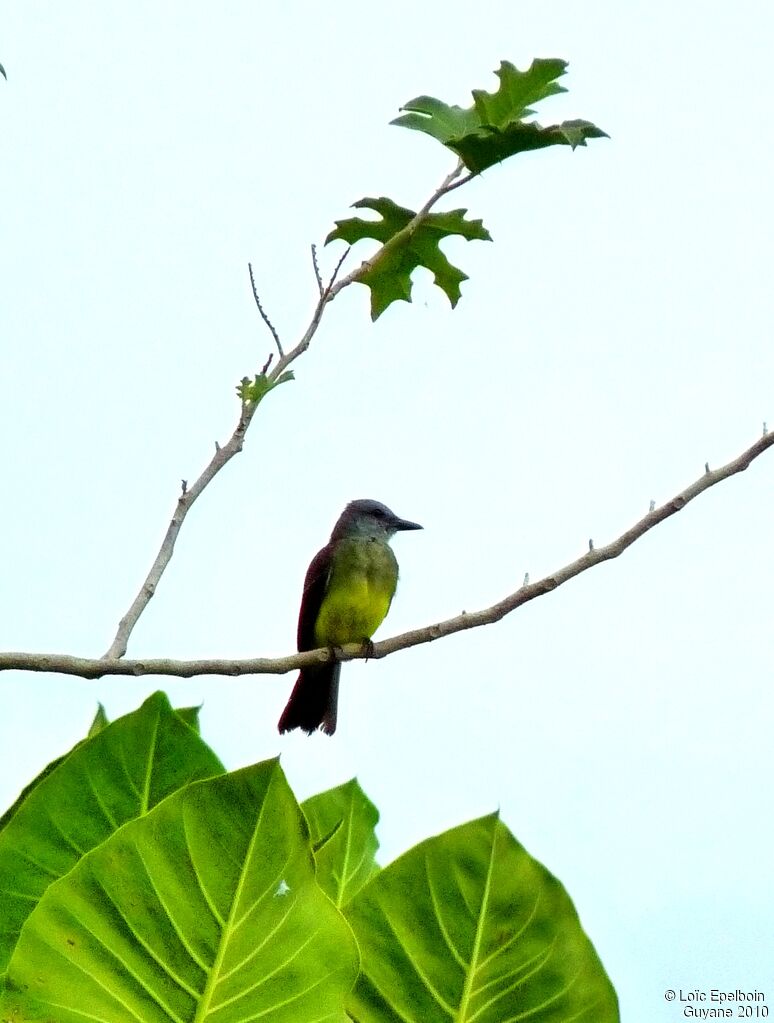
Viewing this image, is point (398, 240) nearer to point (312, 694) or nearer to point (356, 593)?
point (356, 593)

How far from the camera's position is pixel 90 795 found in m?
2.21

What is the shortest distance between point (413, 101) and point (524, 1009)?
2.72m

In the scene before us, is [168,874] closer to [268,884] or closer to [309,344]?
[268,884]

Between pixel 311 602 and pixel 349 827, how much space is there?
14.1ft

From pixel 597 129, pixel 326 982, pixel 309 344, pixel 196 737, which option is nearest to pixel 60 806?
pixel 196 737

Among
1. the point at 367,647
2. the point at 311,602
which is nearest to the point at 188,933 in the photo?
the point at 367,647

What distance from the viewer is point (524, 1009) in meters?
1.92

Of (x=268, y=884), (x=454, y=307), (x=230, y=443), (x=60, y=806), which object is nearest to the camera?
(x=268, y=884)

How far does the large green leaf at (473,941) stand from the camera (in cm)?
185

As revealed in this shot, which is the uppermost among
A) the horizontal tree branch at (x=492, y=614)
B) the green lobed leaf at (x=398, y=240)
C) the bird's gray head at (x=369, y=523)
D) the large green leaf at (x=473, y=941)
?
the green lobed leaf at (x=398, y=240)

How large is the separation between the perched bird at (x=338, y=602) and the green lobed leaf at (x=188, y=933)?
186 inches

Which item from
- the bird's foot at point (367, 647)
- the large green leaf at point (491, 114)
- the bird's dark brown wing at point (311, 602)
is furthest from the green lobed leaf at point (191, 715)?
the bird's dark brown wing at point (311, 602)

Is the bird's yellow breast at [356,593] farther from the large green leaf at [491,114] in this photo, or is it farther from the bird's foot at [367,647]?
the large green leaf at [491,114]


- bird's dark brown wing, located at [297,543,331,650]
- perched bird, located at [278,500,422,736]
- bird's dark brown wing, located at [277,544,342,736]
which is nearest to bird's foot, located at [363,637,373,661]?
perched bird, located at [278,500,422,736]
